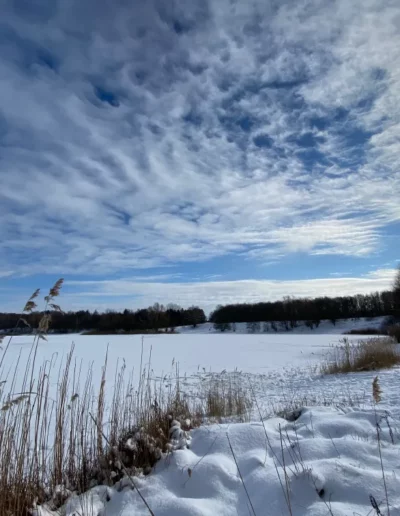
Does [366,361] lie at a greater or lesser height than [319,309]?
lesser

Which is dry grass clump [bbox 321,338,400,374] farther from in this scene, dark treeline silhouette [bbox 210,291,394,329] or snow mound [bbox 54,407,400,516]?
dark treeline silhouette [bbox 210,291,394,329]

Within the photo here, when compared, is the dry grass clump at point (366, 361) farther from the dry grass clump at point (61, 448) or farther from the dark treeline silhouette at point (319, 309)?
the dark treeline silhouette at point (319, 309)

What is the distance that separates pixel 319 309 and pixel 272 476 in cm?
6491

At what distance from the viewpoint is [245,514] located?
7.86ft

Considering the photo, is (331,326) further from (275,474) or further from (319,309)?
(275,474)

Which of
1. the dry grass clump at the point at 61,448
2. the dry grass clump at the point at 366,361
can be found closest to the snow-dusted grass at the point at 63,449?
the dry grass clump at the point at 61,448

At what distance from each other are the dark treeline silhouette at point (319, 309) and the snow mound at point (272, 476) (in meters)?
59.9

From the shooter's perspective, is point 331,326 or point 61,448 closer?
point 61,448

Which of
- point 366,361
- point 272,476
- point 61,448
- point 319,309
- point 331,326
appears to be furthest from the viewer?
point 319,309

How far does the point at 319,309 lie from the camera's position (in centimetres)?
6366

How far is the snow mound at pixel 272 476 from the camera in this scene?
2348mm

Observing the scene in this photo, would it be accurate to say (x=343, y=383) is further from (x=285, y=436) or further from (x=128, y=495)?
(x=128, y=495)

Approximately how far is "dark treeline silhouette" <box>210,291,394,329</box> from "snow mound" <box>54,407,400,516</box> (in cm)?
5993

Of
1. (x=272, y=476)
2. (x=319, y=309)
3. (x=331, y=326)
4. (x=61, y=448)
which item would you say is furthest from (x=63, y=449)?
(x=319, y=309)
